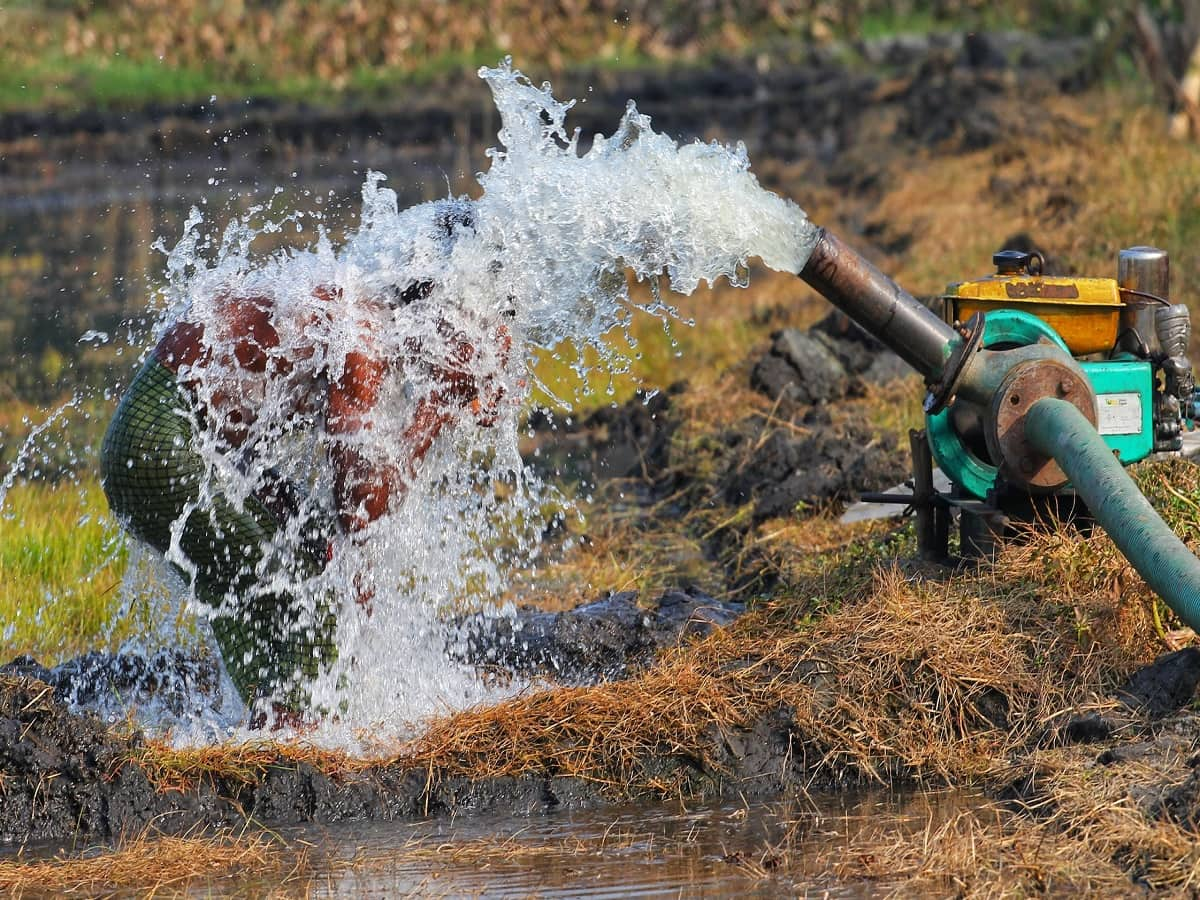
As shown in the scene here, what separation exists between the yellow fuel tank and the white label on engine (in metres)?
0.24

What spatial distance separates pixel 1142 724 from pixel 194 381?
2.85 meters

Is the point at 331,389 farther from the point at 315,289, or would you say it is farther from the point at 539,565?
the point at 539,565

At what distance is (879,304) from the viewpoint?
5.19 m

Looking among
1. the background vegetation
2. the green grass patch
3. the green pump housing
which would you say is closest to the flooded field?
the green pump housing

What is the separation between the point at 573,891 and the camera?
4242 mm

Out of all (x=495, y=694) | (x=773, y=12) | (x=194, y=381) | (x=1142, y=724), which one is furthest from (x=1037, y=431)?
(x=773, y=12)

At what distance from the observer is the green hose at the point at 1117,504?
4.42 metres

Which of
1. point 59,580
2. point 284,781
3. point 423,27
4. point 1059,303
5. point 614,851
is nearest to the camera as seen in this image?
point 614,851

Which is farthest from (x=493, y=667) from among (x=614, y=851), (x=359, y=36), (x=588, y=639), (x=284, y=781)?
(x=359, y=36)

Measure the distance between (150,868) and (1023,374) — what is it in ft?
9.03

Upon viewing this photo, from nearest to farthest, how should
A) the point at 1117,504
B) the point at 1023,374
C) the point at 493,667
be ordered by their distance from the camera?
the point at 1117,504 < the point at 1023,374 < the point at 493,667

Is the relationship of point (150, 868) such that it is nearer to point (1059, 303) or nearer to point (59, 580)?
point (59, 580)

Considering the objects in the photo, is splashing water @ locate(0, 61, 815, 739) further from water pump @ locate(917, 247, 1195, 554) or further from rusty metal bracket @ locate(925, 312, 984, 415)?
water pump @ locate(917, 247, 1195, 554)

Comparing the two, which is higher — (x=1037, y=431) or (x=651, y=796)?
(x=1037, y=431)
